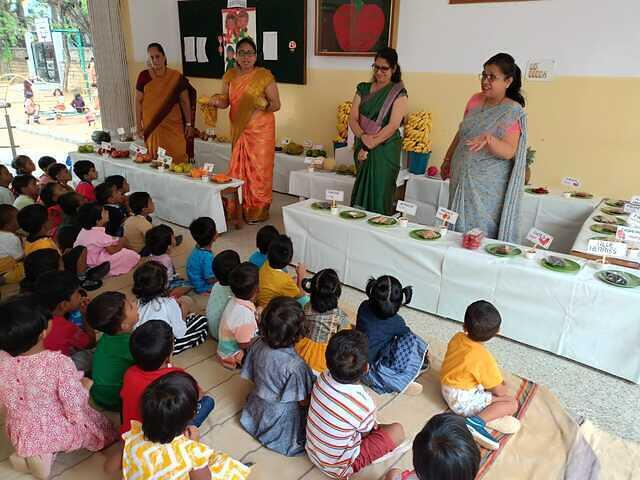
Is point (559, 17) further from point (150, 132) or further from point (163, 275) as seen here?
point (150, 132)

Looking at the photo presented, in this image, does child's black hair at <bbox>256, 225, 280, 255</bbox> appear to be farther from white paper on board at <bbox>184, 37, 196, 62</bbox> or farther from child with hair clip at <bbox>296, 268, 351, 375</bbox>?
white paper on board at <bbox>184, 37, 196, 62</bbox>

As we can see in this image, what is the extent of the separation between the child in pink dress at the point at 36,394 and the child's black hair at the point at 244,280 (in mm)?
744

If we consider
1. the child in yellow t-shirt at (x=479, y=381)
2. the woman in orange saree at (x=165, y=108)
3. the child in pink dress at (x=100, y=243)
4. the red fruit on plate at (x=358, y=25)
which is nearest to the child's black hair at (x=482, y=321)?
the child in yellow t-shirt at (x=479, y=381)

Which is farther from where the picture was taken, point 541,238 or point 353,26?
point 353,26

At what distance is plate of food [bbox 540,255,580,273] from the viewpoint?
2.42 meters

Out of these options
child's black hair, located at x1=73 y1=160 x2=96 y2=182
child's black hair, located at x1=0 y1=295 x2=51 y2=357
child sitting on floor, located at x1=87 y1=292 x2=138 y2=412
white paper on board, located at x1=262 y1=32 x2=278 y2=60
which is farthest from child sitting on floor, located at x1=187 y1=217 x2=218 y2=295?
white paper on board, located at x1=262 y1=32 x2=278 y2=60

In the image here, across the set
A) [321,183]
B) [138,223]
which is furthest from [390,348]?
[321,183]

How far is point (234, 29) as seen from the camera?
6.06 m

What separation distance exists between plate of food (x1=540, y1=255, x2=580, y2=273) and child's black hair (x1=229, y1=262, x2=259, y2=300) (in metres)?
1.56

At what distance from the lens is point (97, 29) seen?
7031 mm

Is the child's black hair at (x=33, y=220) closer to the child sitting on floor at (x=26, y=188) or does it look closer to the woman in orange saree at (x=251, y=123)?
the child sitting on floor at (x=26, y=188)

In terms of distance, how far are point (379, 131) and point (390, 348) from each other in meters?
1.96

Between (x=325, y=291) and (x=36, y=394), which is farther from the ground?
(x=325, y=291)

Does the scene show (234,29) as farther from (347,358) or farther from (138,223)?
(347,358)
